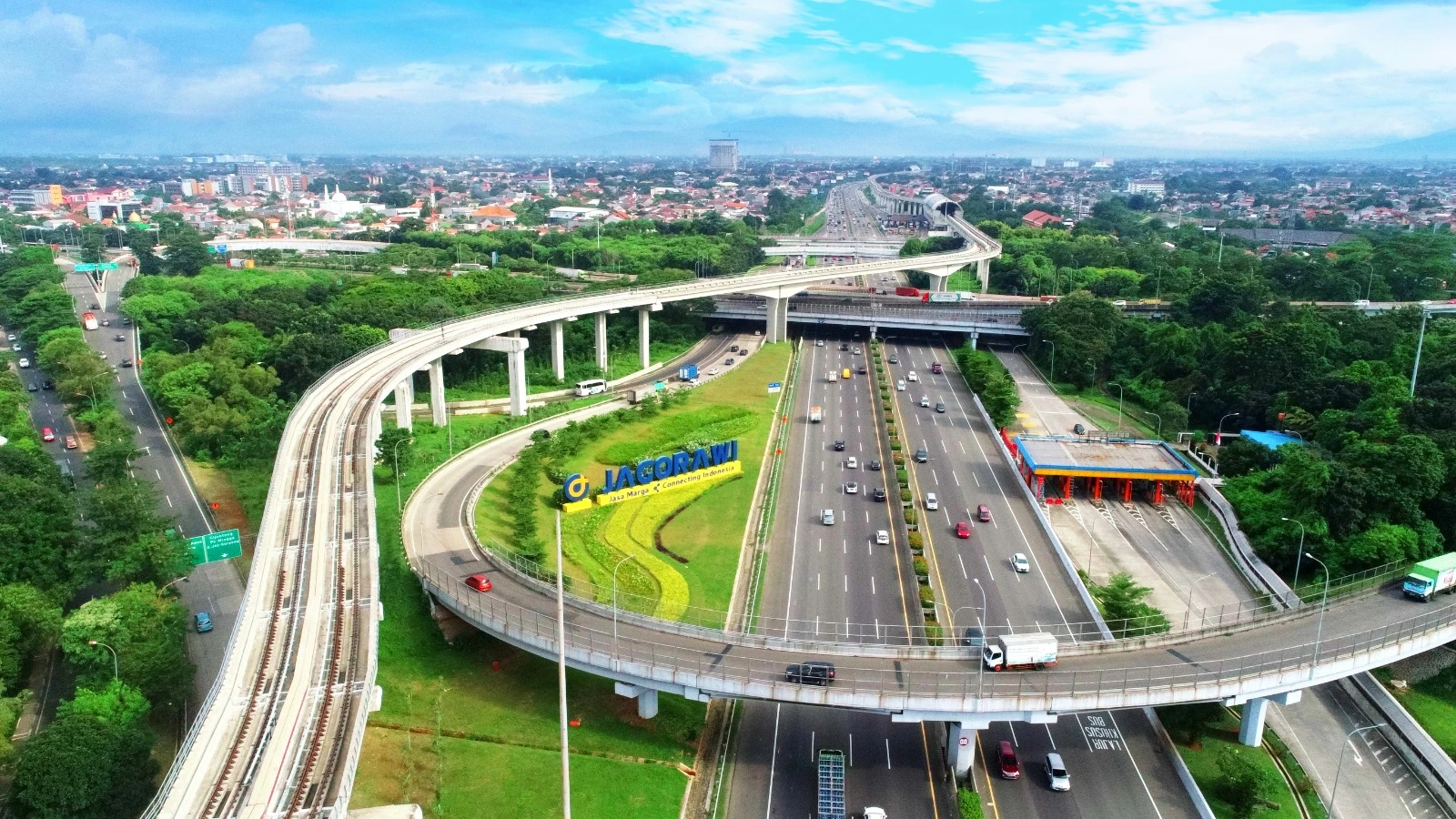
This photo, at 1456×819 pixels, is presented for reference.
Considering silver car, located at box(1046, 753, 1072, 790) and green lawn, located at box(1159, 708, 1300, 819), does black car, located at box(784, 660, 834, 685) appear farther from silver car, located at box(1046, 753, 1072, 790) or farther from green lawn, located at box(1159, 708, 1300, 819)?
green lawn, located at box(1159, 708, 1300, 819)

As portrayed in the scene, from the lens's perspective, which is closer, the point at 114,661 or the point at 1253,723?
the point at 1253,723

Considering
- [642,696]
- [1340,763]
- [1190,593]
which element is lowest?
[1340,763]

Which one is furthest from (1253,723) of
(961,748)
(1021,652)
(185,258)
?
(185,258)

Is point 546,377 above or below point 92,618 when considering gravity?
below

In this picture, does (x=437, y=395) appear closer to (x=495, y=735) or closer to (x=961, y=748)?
(x=495, y=735)

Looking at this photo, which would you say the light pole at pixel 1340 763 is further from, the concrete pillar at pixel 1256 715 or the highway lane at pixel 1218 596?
the concrete pillar at pixel 1256 715

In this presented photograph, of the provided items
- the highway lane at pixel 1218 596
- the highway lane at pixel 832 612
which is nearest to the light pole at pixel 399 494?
the highway lane at pixel 832 612
